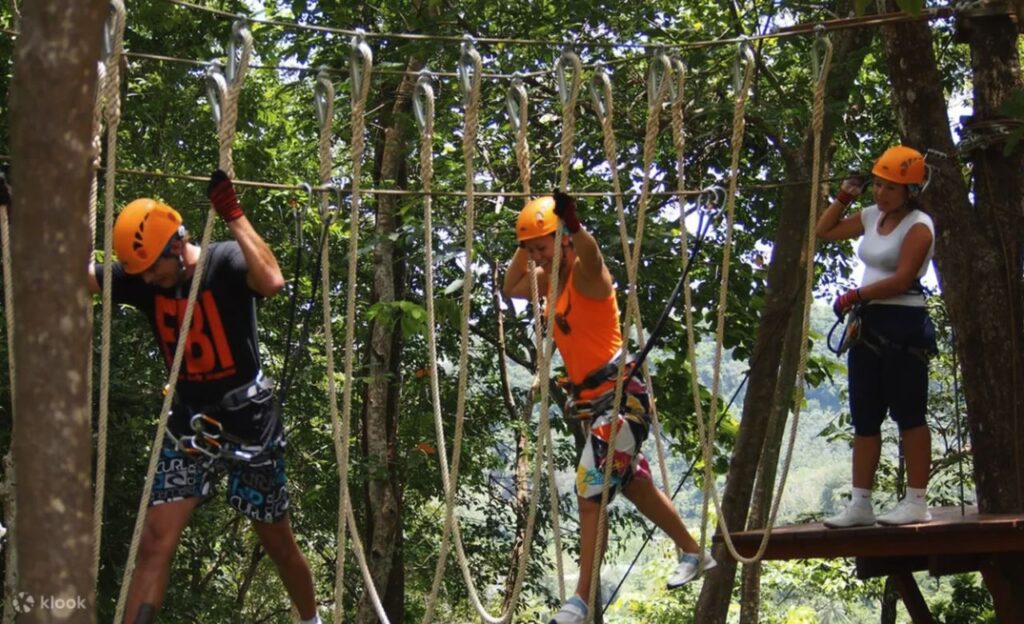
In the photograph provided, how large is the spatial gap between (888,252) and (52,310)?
2910mm

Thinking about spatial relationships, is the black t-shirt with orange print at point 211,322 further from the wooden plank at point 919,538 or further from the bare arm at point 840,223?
the wooden plank at point 919,538

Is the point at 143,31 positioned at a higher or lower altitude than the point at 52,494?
higher

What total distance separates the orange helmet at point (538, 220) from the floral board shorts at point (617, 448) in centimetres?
45

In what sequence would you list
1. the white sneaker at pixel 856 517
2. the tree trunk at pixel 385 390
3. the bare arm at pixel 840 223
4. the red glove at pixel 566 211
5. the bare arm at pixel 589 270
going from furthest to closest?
the tree trunk at pixel 385 390 < the white sneaker at pixel 856 517 < the bare arm at pixel 840 223 < the bare arm at pixel 589 270 < the red glove at pixel 566 211

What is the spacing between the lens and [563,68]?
384 centimetres

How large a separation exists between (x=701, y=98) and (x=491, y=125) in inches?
82.6

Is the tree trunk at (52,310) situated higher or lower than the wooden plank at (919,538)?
higher

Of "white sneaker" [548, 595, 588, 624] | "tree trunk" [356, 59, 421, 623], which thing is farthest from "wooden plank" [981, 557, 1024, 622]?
"tree trunk" [356, 59, 421, 623]

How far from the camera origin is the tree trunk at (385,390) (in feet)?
27.4

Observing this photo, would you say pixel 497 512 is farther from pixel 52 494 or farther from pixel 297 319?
pixel 52 494

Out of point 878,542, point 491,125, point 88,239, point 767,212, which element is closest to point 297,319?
point 491,125

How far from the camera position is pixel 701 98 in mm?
7762

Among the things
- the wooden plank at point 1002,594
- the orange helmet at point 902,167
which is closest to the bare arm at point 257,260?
the orange helmet at point 902,167

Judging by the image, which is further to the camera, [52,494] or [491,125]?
[491,125]
